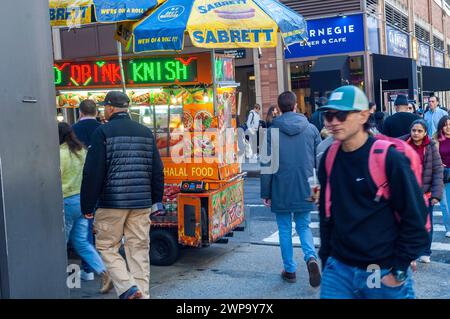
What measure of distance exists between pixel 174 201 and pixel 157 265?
2.47ft

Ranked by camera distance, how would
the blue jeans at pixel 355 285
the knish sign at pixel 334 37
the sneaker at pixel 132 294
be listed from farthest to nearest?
the knish sign at pixel 334 37 < the sneaker at pixel 132 294 < the blue jeans at pixel 355 285

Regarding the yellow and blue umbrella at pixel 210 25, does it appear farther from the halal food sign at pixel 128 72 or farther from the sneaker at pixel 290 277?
the sneaker at pixel 290 277

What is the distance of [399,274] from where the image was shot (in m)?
3.14

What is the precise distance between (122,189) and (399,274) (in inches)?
101

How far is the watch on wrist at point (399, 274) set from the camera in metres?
3.14

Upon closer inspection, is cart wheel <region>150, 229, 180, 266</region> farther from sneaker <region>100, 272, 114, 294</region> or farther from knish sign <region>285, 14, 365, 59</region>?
knish sign <region>285, 14, 365, 59</region>

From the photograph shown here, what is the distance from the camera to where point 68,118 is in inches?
348

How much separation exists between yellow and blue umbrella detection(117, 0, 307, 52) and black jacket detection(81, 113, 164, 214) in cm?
168

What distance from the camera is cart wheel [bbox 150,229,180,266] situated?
6918 millimetres

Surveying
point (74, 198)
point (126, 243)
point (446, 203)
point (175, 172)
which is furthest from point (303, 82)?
point (126, 243)

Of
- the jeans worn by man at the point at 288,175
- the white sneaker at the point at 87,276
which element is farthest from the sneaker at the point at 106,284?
the jeans worn by man at the point at 288,175

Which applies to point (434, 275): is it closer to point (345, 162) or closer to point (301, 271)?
point (301, 271)

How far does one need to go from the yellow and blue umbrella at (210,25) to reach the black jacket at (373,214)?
11.1ft
